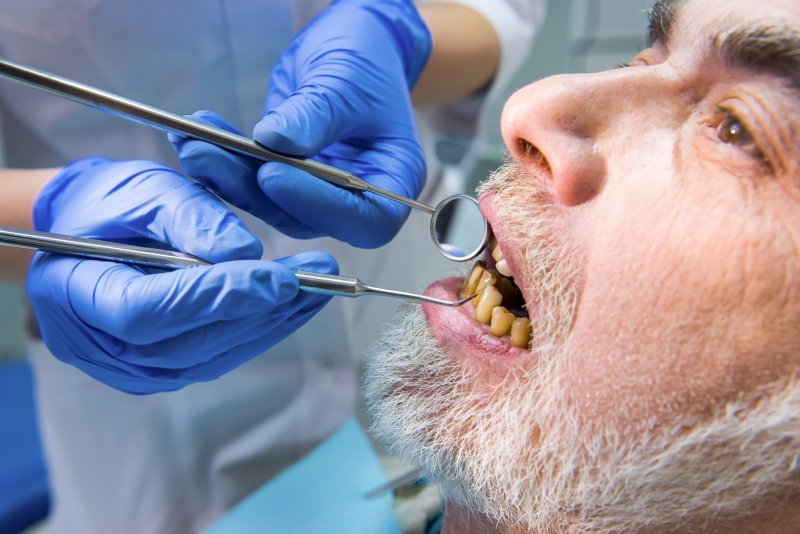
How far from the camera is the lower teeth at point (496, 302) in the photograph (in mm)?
707

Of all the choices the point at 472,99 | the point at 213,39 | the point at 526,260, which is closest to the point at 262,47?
the point at 213,39

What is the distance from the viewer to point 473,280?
31.0 inches

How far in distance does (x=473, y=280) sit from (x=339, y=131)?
0.96ft

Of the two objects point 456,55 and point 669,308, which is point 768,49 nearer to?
point 669,308

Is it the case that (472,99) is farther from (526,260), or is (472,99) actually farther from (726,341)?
(726,341)

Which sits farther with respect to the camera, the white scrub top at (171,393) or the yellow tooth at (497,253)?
the white scrub top at (171,393)

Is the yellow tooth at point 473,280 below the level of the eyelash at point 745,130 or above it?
below

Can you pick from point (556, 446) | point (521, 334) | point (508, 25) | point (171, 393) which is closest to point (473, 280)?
point (521, 334)

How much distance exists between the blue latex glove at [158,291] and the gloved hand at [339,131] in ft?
0.21

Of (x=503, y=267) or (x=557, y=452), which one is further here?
(x=503, y=267)

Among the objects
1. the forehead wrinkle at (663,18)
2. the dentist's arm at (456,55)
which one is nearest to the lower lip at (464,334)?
the forehead wrinkle at (663,18)

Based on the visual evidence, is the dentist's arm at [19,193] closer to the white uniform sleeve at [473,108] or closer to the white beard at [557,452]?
the white beard at [557,452]

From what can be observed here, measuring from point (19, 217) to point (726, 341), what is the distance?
3.22 feet

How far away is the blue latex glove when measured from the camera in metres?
0.63
